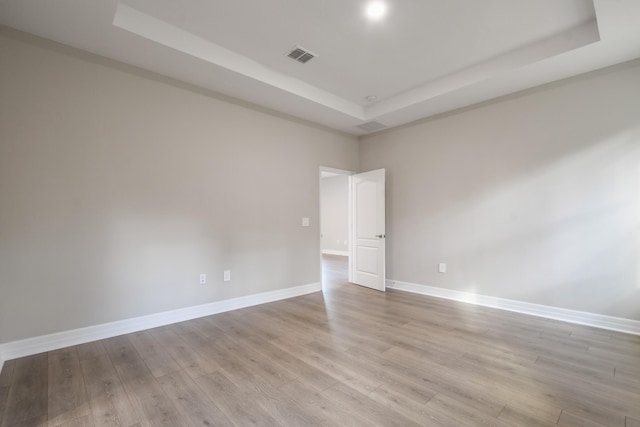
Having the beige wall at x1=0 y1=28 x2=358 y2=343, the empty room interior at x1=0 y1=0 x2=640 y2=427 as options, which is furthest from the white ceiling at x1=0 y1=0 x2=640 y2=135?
the beige wall at x1=0 y1=28 x2=358 y2=343

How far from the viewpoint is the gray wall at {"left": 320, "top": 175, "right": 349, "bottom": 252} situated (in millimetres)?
9734

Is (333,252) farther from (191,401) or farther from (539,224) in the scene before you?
(191,401)

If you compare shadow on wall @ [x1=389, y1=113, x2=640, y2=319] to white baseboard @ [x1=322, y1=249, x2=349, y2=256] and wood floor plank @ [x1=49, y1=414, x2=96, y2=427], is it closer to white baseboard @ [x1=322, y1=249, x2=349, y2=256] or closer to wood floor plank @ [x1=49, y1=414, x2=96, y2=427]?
wood floor plank @ [x1=49, y1=414, x2=96, y2=427]

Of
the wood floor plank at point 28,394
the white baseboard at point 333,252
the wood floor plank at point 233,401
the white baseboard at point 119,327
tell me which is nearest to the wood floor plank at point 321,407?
the wood floor plank at point 233,401

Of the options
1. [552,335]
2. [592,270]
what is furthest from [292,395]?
[592,270]

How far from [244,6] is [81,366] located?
11.0ft

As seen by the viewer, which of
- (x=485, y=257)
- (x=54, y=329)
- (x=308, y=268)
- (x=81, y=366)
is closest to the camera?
(x=81, y=366)

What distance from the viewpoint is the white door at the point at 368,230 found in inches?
193

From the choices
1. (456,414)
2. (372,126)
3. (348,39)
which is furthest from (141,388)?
(372,126)

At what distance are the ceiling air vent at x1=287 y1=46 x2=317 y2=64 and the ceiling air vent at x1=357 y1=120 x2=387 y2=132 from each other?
183 cm

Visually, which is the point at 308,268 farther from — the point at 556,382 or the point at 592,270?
the point at 592,270

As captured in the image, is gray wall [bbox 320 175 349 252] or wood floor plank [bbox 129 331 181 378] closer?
wood floor plank [bbox 129 331 181 378]

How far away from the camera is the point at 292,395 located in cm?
197

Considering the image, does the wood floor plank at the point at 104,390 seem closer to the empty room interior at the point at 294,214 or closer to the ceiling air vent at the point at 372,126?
the empty room interior at the point at 294,214
